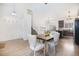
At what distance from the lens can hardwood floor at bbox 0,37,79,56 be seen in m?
1.89

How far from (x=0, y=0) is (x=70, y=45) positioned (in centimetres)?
109

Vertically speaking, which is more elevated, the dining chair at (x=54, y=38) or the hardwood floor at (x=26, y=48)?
the dining chair at (x=54, y=38)

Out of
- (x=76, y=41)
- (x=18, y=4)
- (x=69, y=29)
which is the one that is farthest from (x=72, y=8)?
(x=18, y=4)

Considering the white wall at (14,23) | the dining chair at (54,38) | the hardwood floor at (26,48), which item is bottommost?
the hardwood floor at (26,48)

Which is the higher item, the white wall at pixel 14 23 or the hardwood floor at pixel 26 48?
the white wall at pixel 14 23

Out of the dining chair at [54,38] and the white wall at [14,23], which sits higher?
the white wall at [14,23]

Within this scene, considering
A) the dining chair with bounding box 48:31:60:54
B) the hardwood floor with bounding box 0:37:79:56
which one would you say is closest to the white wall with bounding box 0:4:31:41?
the hardwood floor with bounding box 0:37:79:56

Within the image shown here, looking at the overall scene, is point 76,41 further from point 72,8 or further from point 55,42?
point 72,8

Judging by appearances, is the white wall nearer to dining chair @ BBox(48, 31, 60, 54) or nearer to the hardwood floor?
→ the hardwood floor

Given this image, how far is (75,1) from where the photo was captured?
73.8 inches

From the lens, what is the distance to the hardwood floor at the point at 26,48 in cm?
189

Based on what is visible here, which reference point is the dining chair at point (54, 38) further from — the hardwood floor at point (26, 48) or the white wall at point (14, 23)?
the white wall at point (14, 23)

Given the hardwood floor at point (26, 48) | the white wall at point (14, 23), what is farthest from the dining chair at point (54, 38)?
the white wall at point (14, 23)

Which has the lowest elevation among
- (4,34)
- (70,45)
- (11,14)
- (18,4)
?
(70,45)
